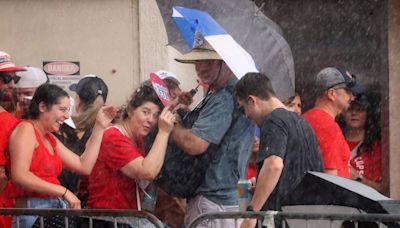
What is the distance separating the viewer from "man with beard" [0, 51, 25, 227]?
7.60 m

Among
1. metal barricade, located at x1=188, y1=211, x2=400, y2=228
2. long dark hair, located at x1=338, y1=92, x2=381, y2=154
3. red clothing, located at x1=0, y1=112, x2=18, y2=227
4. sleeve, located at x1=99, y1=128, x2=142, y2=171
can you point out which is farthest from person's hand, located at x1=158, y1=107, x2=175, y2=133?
long dark hair, located at x1=338, y1=92, x2=381, y2=154

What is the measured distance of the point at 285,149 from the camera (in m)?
7.61

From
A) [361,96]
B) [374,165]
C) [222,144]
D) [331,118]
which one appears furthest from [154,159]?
[361,96]

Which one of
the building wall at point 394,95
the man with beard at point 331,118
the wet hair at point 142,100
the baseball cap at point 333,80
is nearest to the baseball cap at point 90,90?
the wet hair at point 142,100

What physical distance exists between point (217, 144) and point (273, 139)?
0.61 m

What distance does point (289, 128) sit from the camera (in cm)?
766

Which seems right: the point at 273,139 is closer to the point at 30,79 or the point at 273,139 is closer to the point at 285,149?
the point at 285,149

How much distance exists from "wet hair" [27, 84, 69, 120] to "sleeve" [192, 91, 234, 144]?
0.95 metres

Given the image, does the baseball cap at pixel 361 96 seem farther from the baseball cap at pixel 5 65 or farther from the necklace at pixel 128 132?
the baseball cap at pixel 5 65

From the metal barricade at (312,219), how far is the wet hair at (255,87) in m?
1.36

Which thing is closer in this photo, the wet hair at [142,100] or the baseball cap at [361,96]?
the wet hair at [142,100]

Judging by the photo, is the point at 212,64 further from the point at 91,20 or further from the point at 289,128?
the point at 91,20

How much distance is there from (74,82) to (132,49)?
Result: 690 mm

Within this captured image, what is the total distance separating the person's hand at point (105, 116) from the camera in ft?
26.0
